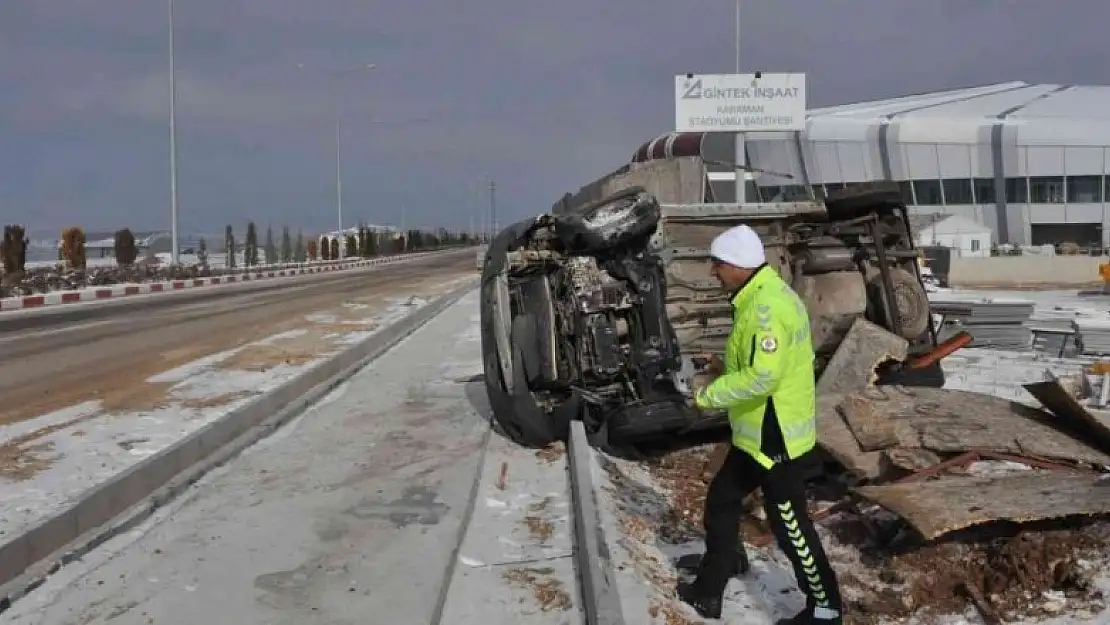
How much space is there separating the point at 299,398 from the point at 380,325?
6.59 metres

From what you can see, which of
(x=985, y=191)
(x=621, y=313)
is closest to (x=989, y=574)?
(x=621, y=313)

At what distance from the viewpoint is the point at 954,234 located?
4444 cm

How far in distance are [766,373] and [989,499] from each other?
1648 millimetres

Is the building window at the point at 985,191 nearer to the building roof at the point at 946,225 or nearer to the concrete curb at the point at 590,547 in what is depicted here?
the building roof at the point at 946,225

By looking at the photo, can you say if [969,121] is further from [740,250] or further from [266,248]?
[740,250]

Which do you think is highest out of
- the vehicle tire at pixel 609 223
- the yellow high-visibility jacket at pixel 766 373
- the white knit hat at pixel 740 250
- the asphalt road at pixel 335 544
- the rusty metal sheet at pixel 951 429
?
the vehicle tire at pixel 609 223

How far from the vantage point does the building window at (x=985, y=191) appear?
5578cm

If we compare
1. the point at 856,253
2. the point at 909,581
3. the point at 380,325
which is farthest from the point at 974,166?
the point at 909,581

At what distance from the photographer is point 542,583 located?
4.45m

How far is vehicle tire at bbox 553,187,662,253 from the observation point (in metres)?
6.91

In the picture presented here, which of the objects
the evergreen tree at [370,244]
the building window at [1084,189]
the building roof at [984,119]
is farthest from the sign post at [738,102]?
the evergreen tree at [370,244]

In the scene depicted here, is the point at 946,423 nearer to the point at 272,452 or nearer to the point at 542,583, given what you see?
the point at 542,583

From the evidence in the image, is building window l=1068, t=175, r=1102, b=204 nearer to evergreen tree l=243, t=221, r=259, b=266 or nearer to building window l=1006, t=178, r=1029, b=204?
building window l=1006, t=178, r=1029, b=204

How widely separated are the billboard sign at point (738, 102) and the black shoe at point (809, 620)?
25716 millimetres
